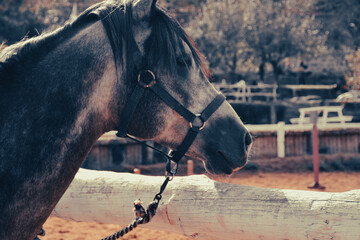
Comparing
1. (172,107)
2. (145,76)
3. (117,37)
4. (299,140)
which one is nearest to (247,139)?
(172,107)

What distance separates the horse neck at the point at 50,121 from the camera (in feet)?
4.40

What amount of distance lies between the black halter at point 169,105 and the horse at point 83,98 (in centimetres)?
2

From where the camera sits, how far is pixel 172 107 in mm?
1536

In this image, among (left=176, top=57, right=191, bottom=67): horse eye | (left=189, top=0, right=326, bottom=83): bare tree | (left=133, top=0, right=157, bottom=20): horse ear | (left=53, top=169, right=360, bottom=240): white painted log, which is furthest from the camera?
(left=189, top=0, right=326, bottom=83): bare tree

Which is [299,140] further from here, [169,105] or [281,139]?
[169,105]

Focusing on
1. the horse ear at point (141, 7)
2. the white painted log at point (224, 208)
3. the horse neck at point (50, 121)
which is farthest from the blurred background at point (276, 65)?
the horse ear at point (141, 7)

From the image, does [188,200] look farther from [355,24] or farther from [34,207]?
[355,24]

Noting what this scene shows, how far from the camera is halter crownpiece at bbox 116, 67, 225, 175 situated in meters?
1.48

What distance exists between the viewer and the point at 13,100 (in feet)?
4.53

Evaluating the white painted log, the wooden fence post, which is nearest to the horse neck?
the white painted log

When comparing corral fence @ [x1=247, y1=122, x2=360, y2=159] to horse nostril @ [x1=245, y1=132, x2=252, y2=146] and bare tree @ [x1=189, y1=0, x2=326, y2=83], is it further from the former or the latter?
bare tree @ [x1=189, y1=0, x2=326, y2=83]

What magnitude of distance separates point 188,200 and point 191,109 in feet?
3.71

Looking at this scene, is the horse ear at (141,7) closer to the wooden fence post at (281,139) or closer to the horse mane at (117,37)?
the horse mane at (117,37)

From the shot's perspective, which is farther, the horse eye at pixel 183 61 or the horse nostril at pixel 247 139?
the horse nostril at pixel 247 139
